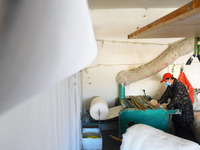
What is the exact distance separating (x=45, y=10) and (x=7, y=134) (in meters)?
0.35

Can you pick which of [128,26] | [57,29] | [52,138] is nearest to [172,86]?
[128,26]

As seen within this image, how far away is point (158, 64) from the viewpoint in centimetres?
285

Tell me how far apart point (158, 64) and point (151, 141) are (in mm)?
1819

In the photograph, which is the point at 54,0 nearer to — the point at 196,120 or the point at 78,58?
the point at 78,58

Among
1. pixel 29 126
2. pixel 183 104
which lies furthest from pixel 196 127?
pixel 29 126

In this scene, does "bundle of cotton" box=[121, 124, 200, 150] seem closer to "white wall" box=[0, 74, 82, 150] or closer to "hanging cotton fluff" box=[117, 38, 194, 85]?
"white wall" box=[0, 74, 82, 150]

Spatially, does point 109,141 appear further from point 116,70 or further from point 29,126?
point 29,126

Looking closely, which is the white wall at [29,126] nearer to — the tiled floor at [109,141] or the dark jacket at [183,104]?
the tiled floor at [109,141]

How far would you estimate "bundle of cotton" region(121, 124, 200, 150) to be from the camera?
1274 mm

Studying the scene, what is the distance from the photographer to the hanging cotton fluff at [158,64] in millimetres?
2612

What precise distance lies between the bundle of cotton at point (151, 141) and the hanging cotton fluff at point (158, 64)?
4.99 feet

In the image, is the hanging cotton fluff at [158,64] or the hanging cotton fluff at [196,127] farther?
the hanging cotton fluff at [158,64]

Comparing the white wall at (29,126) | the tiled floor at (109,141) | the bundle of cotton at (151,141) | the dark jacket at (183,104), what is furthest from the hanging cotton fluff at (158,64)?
the white wall at (29,126)

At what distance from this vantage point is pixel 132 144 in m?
1.48
